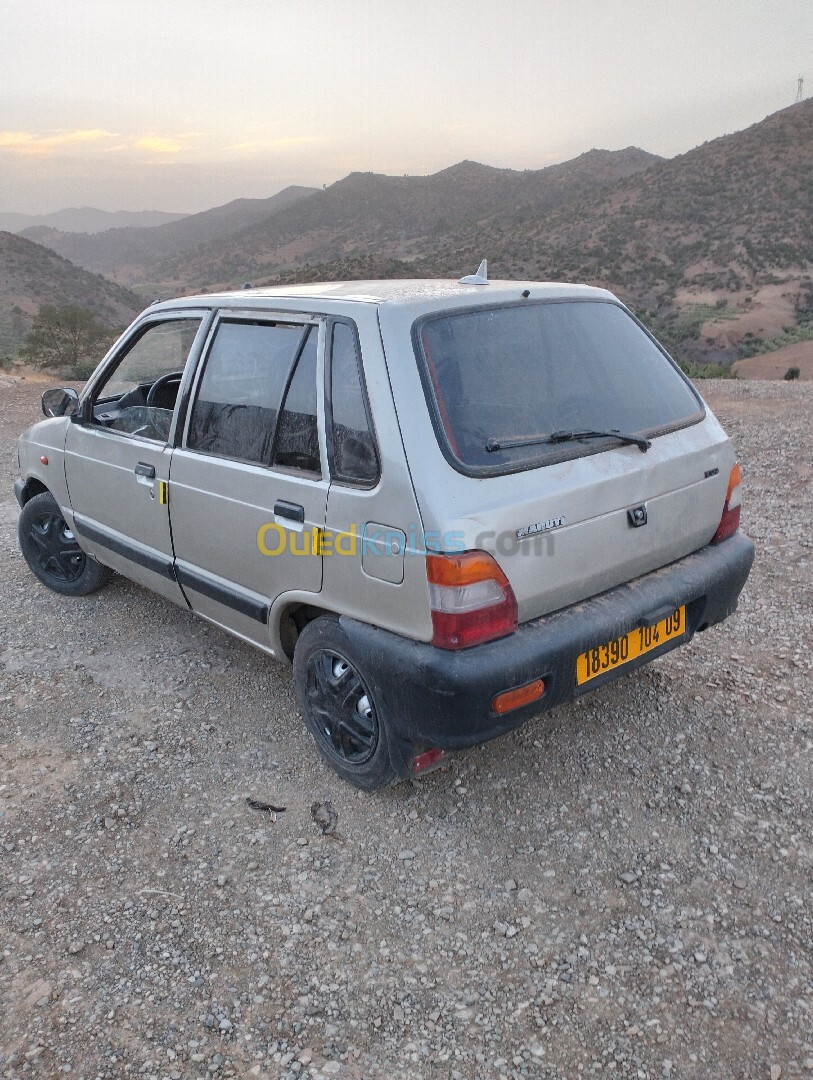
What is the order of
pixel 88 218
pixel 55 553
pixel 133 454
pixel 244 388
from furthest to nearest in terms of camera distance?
pixel 88 218, pixel 55 553, pixel 133 454, pixel 244 388

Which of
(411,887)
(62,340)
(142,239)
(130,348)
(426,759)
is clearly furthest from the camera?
(142,239)

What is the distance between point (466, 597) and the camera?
2.19m

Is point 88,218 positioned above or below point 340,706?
above

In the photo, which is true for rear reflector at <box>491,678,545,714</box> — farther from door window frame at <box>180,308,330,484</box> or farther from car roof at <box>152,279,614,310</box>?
car roof at <box>152,279,614,310</box>

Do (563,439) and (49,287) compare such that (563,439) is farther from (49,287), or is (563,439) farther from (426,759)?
(49,287)

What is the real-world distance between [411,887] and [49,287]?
53516 millimetres

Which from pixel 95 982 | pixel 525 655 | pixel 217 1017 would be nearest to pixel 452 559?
pixel 525 655

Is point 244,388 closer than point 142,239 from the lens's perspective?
Yes

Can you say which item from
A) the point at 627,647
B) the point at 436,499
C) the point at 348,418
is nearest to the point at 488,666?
the point at 436,499

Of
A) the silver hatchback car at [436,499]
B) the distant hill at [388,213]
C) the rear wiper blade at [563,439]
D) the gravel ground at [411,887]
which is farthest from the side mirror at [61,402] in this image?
the distant hill at [388,213]

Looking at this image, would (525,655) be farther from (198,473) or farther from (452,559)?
(198,473)

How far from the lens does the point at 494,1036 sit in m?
1.95

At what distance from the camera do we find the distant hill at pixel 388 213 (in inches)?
2532

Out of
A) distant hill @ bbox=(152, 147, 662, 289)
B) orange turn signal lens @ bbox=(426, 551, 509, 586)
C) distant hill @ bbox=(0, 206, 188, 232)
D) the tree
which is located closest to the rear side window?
orange turn signal lens @ bbox=(426, 551, 509, 586)
